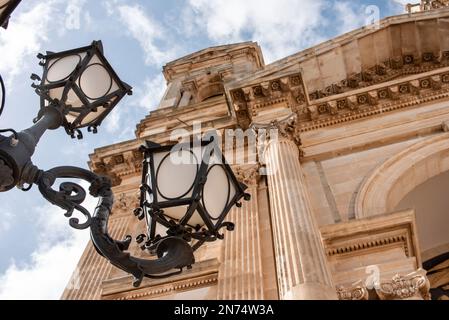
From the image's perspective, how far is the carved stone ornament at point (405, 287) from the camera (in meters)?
6.38

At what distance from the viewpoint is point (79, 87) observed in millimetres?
4977

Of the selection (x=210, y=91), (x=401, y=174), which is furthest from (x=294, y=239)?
(x=210, y=91)

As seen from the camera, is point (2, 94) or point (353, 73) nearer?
point (2, 94)

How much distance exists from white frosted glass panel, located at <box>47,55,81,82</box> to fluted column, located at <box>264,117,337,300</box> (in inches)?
122

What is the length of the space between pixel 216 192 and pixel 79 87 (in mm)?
1696

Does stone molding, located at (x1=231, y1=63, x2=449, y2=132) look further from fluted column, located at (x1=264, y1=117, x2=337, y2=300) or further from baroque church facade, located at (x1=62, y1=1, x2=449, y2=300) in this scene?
fluted column, located at (x1=264, y1=117, x2=337, y2=300)

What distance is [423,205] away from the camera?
10680 mm

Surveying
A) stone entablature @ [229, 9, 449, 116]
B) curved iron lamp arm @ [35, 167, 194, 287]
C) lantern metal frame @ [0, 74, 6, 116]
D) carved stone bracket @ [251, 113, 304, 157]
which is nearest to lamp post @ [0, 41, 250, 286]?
curved iron lamp arm @ [35, 167, 194, 287]

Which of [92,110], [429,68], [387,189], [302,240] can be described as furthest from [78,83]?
[429,68]

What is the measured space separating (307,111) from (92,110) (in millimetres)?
7500

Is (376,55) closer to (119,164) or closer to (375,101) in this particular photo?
(375,101)

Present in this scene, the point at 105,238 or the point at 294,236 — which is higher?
the point at 294,236

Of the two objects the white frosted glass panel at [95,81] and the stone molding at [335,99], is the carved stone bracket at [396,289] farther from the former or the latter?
the stone molding at [335,99]

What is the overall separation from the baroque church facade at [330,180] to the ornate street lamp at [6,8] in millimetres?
3734
